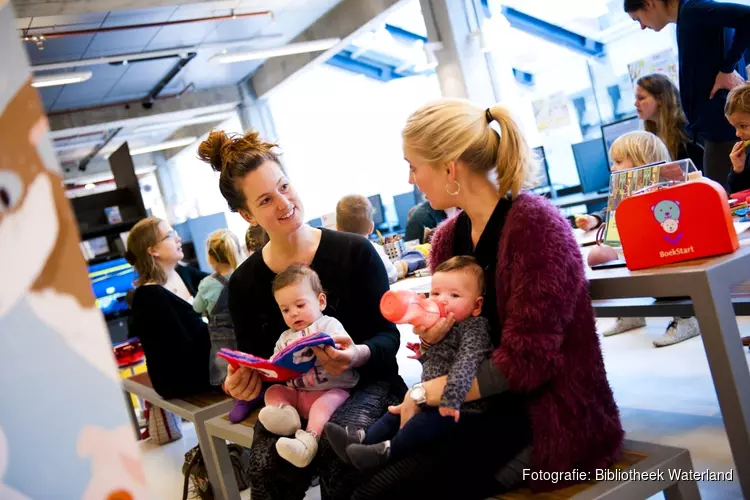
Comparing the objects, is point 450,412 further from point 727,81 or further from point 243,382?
point 727,81

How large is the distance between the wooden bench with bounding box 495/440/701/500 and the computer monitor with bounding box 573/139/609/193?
5.25 m

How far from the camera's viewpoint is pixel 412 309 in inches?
65.7

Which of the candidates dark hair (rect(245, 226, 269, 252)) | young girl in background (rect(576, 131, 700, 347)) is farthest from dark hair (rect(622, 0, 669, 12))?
A: dark hair (rect(245, 226, 269, 252))

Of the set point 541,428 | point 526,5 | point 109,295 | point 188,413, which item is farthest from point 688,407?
point 526,5

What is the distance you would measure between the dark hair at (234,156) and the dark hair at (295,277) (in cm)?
29

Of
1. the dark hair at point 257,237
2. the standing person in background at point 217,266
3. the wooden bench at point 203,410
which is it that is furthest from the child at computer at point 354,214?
the wooden bench at point 203,410

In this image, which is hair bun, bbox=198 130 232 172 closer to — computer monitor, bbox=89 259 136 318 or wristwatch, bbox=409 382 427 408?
wristwatch, bbox=409 382 427 408

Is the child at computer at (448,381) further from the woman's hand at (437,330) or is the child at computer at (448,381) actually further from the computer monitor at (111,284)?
the computer monitor at (111,284)

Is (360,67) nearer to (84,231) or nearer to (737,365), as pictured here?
(84,231)

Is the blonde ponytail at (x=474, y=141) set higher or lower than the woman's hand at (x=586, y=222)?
higher

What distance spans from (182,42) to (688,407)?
33.9 ft

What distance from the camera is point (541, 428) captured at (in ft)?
5.25

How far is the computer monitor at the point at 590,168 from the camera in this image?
6.73 meters

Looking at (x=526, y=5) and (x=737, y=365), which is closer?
(x=737, y=365)
